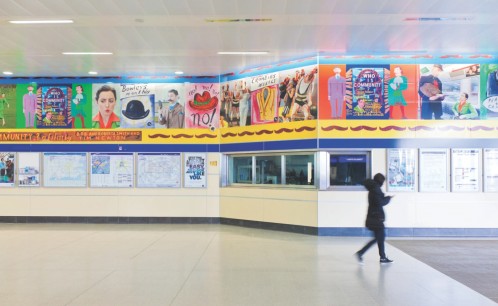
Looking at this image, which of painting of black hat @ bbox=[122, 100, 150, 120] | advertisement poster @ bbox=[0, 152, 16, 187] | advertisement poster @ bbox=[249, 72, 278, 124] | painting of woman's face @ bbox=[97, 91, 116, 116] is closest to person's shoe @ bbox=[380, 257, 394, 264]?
advertisement poster @ bbox=[249, 72, 278, 124]

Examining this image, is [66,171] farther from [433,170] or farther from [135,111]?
[433,170]

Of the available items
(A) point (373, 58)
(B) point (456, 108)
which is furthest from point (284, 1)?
(B) point (456, 108)

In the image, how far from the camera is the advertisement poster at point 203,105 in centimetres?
1185

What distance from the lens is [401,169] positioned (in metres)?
9.52

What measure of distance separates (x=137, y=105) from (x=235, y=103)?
2816 millimetres

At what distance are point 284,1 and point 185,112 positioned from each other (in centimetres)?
594

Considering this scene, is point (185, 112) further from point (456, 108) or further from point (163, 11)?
point (456, 108)

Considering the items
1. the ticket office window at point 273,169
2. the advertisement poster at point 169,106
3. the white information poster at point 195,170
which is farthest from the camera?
the advertisement poster at point 169,106

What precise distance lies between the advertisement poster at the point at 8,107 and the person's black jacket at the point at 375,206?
1012 cm

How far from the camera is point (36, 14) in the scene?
A: 710 centimetres

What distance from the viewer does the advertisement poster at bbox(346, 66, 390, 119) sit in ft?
31.4

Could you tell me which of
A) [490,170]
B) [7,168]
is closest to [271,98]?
[490,170]

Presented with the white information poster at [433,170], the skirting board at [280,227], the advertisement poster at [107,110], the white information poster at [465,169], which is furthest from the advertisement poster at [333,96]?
the advertisement poster at [107,110]

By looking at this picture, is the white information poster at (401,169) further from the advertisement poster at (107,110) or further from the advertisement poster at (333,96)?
the advertisement poster at (107,110)
